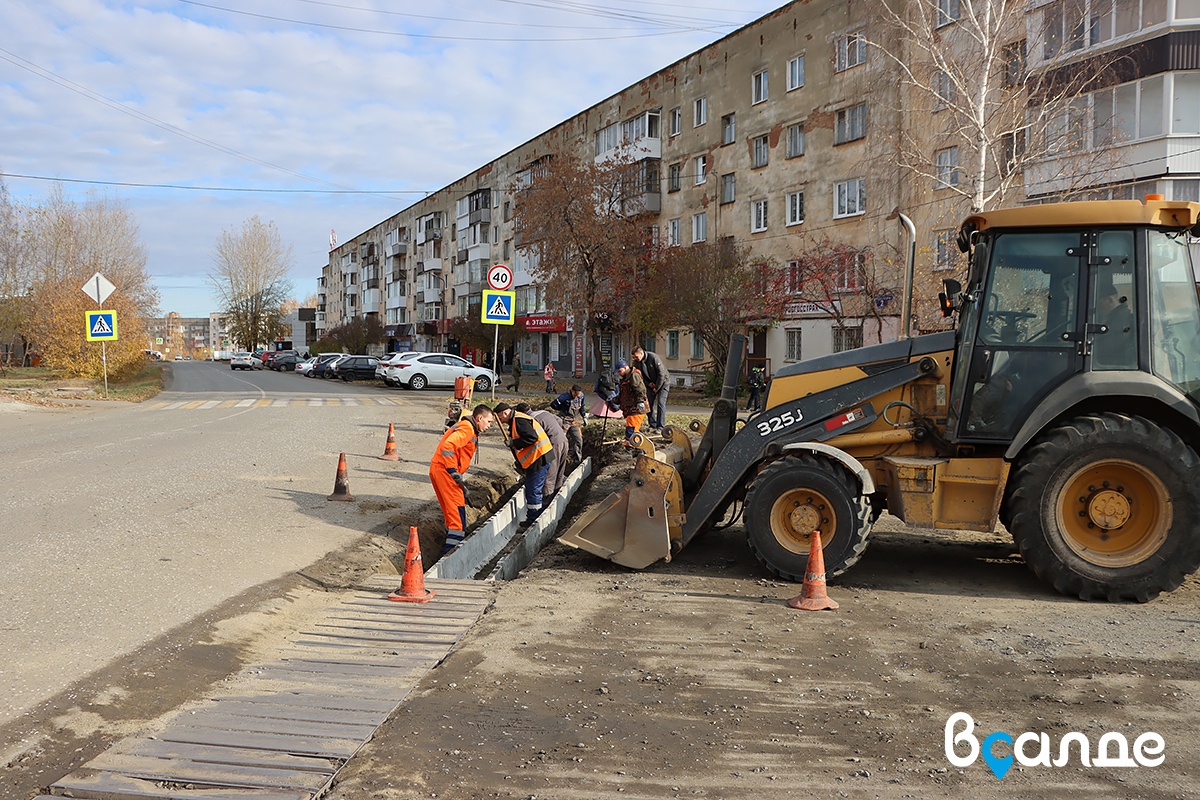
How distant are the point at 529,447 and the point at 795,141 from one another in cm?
2736

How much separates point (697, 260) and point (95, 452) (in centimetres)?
2066

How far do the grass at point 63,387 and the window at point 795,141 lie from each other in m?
24.0

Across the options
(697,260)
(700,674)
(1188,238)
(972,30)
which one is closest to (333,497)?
(700,674)

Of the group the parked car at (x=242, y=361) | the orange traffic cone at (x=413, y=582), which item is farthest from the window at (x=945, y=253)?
the parked car at (x=242, y=361)

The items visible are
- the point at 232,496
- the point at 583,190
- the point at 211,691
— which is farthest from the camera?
Result: the point at 583,190

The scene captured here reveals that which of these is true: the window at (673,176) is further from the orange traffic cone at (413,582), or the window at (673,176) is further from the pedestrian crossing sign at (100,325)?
the orange traffic cone at (413,582)

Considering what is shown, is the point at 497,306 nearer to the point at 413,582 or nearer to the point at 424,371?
the point at 413,582

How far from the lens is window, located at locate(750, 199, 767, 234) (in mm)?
36000

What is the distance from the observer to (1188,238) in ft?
22.6

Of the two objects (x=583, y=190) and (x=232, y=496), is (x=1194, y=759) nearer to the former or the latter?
(x=232, y=496)

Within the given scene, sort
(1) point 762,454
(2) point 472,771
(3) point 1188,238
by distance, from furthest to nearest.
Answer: (1) point 762,454 → (3) point 1188,238 → (2) point 472,771

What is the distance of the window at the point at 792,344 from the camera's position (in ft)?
111

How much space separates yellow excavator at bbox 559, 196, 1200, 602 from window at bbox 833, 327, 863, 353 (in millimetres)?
22354

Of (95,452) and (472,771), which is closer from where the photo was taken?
(472,771)
